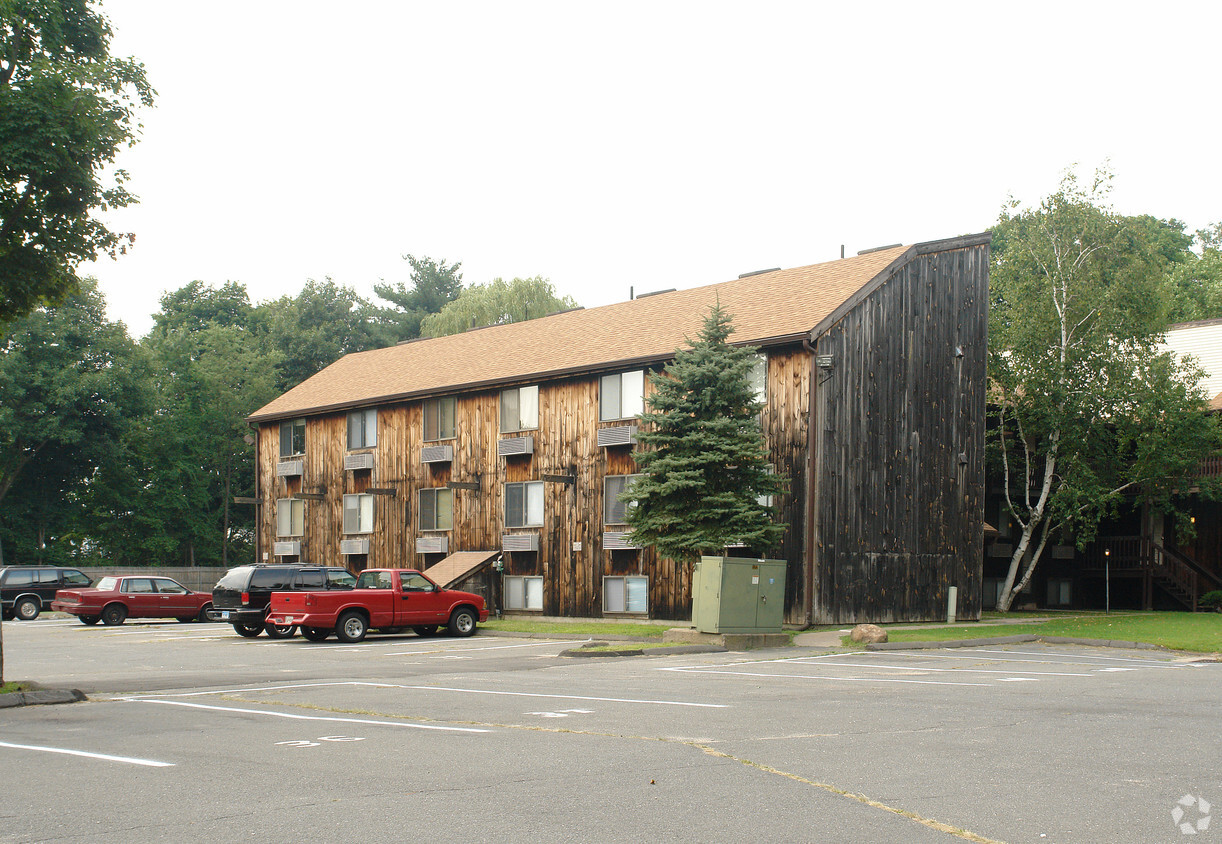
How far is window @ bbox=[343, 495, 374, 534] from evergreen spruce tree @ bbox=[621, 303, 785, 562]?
671 inches

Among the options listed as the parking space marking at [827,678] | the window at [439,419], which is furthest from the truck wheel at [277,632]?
the parking space marking at [827,678]

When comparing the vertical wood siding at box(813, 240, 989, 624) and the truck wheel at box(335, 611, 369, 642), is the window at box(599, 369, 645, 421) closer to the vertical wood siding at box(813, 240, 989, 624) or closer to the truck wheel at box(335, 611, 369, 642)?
the vertical wood siding at box(813, 240, 989, 624)

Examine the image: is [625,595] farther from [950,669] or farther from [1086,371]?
[1086,371]

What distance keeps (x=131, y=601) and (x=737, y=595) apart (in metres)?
21.2

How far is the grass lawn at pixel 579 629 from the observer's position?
86.1 feet

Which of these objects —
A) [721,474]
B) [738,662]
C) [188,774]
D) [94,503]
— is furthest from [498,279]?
[188,774]

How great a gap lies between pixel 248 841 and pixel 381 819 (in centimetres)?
84

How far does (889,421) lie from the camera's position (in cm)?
3142

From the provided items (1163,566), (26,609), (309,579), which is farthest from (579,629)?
(1163,566)

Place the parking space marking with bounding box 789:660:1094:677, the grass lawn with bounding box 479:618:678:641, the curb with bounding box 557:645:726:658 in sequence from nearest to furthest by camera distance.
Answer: the parking space marking with bounding box 789:660:1094:677, the curb with bounding box 557:645:726:658, the grass lawn with bounding box 479:618:678:641

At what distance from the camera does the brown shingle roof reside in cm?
3144

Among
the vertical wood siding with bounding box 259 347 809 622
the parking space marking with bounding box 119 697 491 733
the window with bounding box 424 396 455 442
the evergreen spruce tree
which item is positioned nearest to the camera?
the parking space marking with bounding box 119 697 491 733

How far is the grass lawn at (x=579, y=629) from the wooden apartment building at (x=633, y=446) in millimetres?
2209

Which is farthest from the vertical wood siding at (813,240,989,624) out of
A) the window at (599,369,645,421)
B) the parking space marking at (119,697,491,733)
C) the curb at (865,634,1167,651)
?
the parking space marking at (119,697,491,733)
